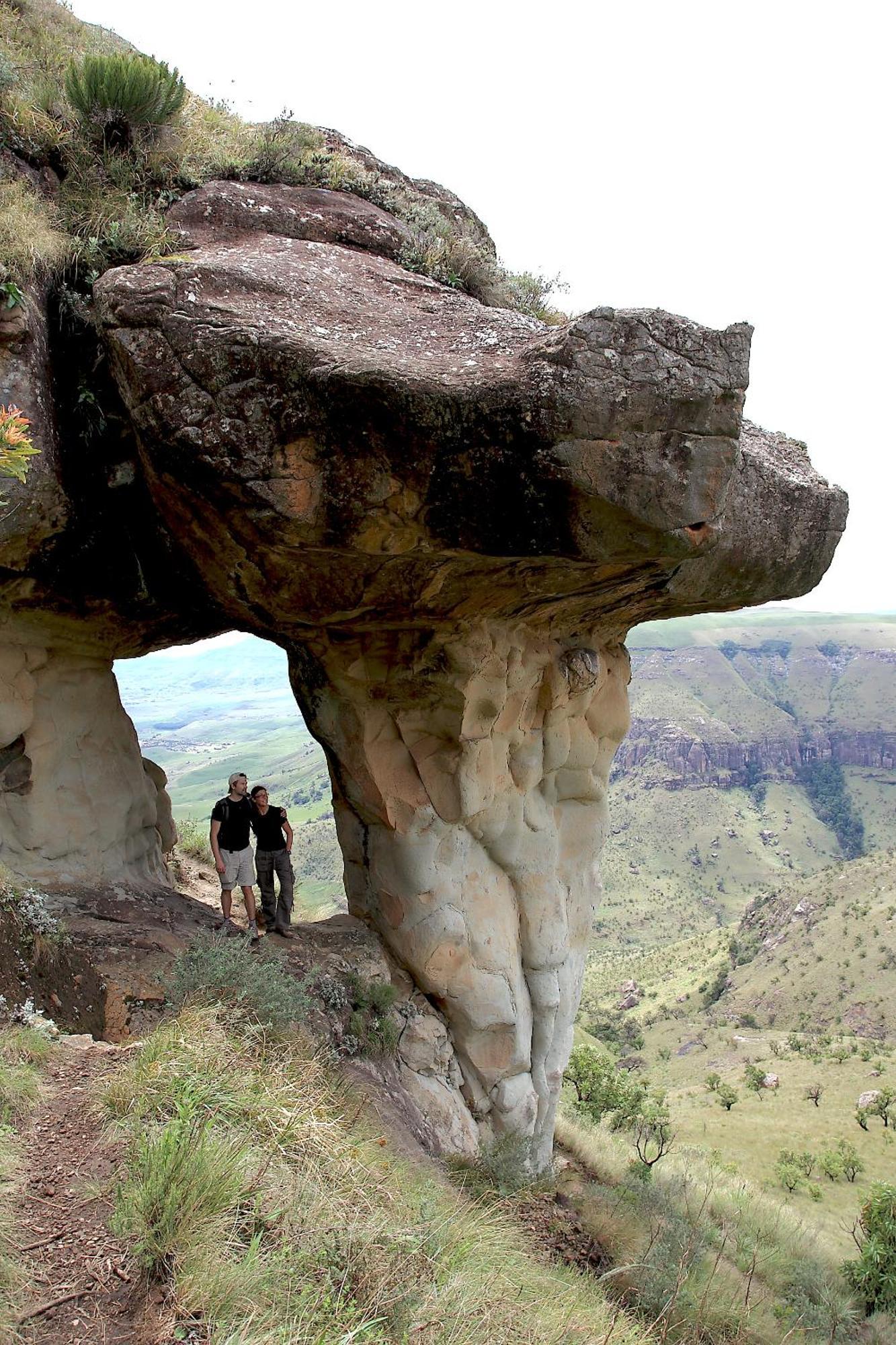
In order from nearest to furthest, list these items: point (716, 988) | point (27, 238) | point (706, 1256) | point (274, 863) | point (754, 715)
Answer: point (27, 238) < point (274, 863) < point (706, 1256) < point (716, 988) < point (754, 715)

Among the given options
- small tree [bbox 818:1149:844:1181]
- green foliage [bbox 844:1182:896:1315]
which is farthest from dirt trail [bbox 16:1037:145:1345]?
A: small tree [bbox 818:1149:844:1181]

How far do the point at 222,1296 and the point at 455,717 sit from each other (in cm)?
614

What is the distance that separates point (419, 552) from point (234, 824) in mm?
4123

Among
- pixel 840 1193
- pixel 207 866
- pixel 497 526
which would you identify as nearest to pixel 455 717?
pixel 497 526

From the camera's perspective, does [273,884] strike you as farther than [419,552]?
Yes

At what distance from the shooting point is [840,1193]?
30016 millimetres

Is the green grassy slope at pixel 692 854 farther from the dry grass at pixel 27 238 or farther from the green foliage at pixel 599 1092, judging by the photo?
the dry grass at pixel 27 238

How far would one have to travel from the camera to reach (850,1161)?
30938mm

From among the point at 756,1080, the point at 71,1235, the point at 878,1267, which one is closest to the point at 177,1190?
the point at 71,1235

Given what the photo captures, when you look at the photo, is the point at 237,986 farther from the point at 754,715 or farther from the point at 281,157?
the point at 754,715

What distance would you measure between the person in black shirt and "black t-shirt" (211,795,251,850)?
153 mm

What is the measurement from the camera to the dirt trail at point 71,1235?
3.47 metres

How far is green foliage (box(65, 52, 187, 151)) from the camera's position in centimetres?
798

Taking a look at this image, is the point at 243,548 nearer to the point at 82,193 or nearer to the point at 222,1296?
the point at 82,193
